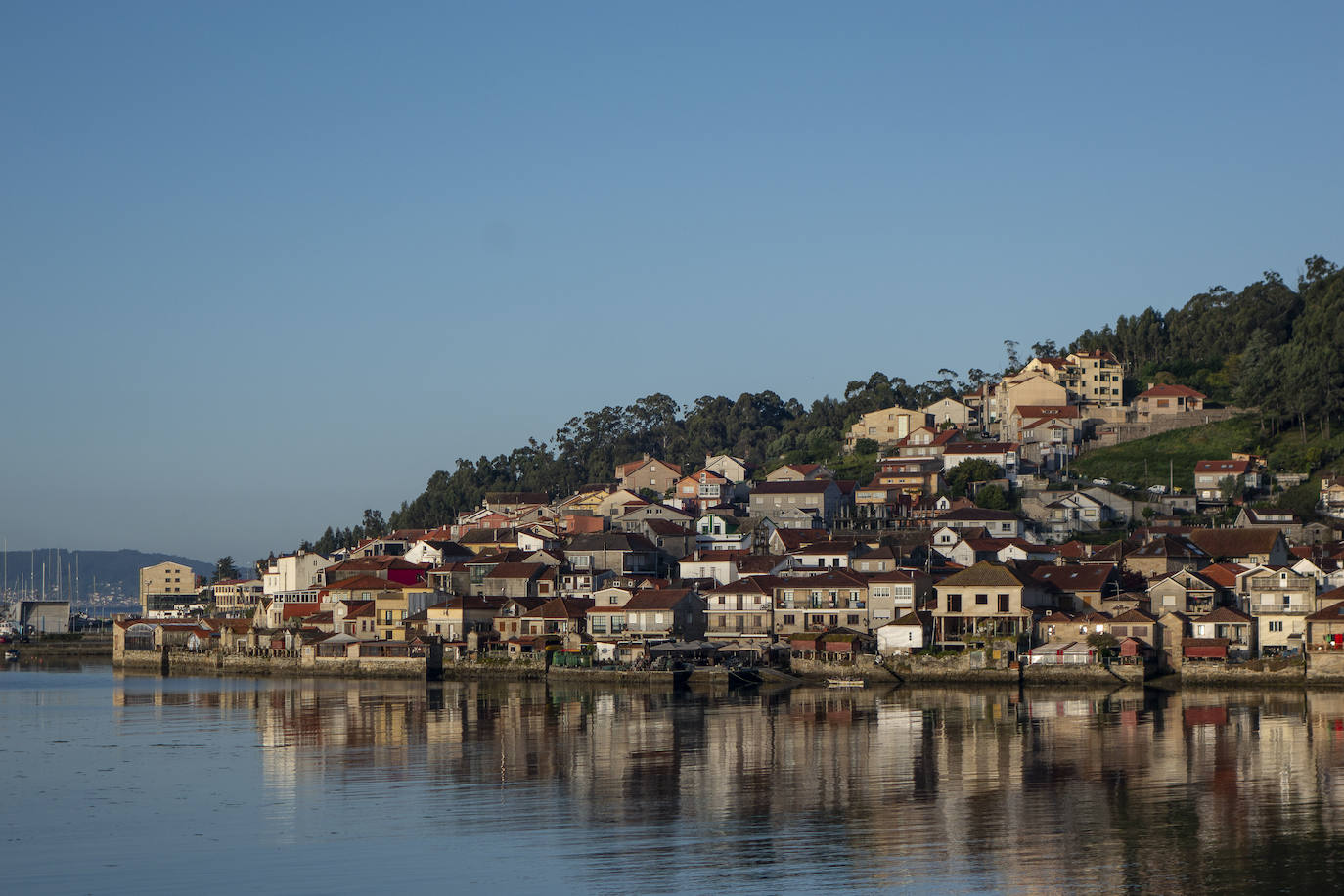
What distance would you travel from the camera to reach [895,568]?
6994 cm

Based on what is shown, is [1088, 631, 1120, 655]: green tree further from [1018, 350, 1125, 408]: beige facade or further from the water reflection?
[1018, 350, 1125, 408]: beige facade

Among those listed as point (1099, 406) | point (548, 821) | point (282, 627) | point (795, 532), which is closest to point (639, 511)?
point (795, 532)

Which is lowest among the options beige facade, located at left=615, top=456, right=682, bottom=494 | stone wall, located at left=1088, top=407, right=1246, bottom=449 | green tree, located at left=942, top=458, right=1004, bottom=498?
green tree, located at left=942, top=458, right=1004, bottom=498

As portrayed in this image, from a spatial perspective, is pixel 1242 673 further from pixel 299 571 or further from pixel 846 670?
pixel 299 571

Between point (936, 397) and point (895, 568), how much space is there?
67.5 m

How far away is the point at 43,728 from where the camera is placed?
161ft

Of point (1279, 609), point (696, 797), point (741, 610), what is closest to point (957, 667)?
point (741, 610)

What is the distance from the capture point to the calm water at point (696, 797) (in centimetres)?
2436

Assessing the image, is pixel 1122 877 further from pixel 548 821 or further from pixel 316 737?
pixel 316 737

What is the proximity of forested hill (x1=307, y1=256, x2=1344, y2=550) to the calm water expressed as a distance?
167ft

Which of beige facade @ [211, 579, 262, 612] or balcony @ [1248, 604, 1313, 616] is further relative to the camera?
beige facade @ [211, 579, 262, 612]

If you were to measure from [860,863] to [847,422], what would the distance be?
108906 mm

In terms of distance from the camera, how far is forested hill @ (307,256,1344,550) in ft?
321

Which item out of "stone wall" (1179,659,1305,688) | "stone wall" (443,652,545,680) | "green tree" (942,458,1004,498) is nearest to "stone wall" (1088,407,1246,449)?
"green tree" (942,458,1004,498)
